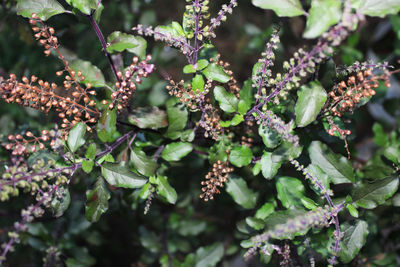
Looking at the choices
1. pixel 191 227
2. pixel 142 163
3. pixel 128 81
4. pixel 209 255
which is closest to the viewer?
pixel 128 81

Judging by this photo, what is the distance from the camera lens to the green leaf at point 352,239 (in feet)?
3.40

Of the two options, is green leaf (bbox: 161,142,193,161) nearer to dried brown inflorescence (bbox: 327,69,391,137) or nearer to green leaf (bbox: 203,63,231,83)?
green leaf (bbox: 203,63,231,83)

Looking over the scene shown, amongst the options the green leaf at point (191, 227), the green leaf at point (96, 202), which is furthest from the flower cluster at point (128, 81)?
the green leaf at point (191, 227)

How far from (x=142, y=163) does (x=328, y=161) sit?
1.99ft

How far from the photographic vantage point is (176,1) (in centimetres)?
277

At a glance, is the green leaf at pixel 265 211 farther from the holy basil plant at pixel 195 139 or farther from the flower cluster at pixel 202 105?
the flower cluster at pixel 202 105

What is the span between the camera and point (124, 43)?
3.18 feet

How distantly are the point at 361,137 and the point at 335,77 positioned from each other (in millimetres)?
1370

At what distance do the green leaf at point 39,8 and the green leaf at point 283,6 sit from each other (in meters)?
0.58

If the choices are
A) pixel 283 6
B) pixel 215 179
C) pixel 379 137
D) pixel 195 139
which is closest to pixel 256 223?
pixel 215 179

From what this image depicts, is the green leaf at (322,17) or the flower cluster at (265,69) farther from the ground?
the green leaf at (322,17)

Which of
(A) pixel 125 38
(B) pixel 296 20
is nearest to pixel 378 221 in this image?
(B) pixel 296 20

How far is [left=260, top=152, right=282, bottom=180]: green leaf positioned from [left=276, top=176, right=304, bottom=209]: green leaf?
158 millimetres

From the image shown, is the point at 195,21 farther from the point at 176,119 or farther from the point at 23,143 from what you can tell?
the point at 23,143
